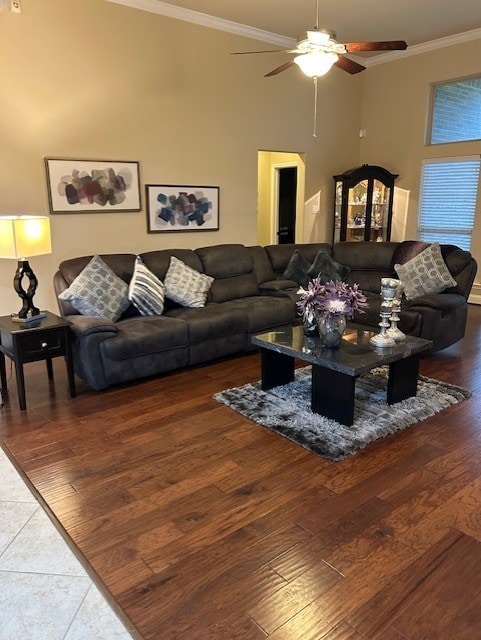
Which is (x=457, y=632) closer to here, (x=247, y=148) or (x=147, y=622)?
(x=147, y=622)

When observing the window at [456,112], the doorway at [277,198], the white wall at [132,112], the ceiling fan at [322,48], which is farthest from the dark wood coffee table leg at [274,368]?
the window at [456,112]

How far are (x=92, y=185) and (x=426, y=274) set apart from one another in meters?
3.65

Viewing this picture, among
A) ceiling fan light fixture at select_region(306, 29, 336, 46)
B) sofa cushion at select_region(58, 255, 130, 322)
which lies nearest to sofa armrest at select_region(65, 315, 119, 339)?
sofa cushion at select_region(58, 255, 130, 322)

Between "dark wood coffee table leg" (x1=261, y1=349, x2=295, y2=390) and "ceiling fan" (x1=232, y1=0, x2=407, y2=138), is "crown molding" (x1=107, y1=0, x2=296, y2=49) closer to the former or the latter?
"ceiling fan" (x1=232, y1=0, x2=407, y2=138)

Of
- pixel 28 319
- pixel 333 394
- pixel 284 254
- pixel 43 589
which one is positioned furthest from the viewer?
pixel 284 254

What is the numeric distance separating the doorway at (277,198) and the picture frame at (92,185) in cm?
315

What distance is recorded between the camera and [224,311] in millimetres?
4309

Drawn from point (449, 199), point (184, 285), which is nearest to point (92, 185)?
point (184, 285)

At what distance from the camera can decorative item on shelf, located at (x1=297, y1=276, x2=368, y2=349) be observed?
3.08 m

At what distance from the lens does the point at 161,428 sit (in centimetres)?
306

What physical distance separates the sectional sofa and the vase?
124 centimetres

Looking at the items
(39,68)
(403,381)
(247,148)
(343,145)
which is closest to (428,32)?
(343,145)

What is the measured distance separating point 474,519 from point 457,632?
0.67 meters

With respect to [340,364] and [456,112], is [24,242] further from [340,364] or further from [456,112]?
[456,112]
